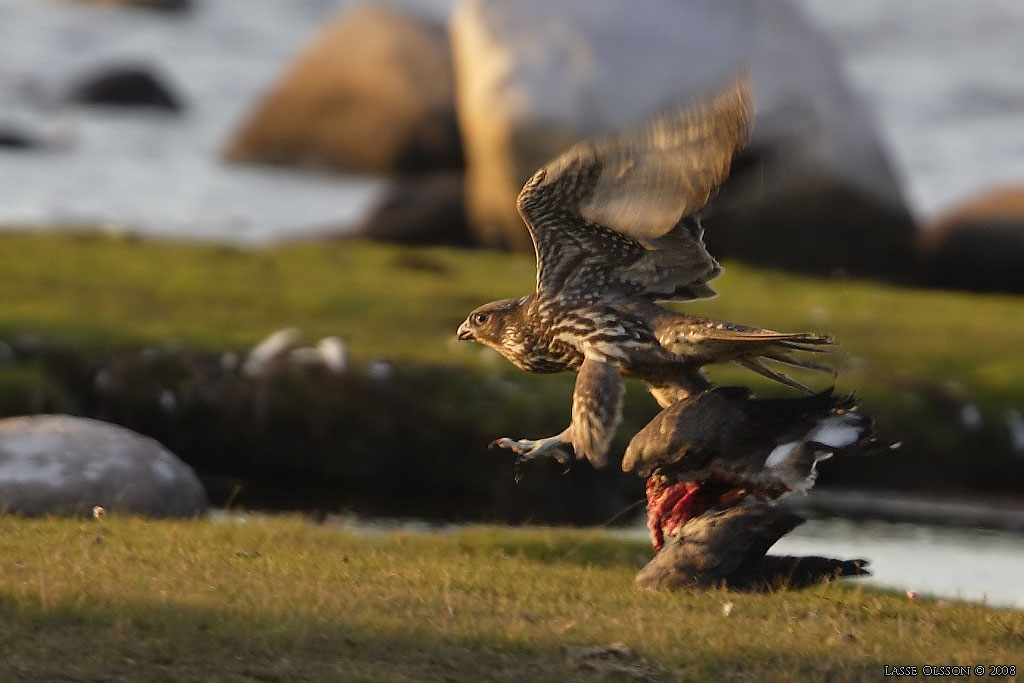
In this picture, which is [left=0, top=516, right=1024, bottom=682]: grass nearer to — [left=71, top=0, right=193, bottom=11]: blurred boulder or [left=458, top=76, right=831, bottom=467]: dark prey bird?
[left=458, top=76, right=831, bottom=467]: dark prey bird

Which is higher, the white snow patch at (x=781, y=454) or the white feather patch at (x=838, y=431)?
the white feather patch at (x=838, y=431)

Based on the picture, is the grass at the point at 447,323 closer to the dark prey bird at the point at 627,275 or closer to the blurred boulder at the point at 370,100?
the dark prey bird at the point at 627,275

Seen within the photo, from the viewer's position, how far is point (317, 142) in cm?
3931

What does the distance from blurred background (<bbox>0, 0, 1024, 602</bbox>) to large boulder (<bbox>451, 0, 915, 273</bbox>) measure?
0.17 ft

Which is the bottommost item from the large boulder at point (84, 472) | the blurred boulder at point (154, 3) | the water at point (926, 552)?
the water at point (926, 552)

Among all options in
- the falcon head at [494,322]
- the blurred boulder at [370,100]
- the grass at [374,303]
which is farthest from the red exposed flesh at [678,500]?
the blurred boulder at [370,100]

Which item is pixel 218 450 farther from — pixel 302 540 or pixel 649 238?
pixel 649 238

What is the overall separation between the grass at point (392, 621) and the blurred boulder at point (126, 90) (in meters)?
38.5

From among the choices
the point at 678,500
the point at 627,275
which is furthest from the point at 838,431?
the point at 627,275

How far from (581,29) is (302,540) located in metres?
19.0

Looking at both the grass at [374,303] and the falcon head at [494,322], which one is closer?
the falcon head at [494,322]

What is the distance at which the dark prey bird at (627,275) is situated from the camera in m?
9.39

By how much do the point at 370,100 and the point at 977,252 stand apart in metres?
15.8

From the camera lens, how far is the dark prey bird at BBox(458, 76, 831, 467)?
9.39 meters
